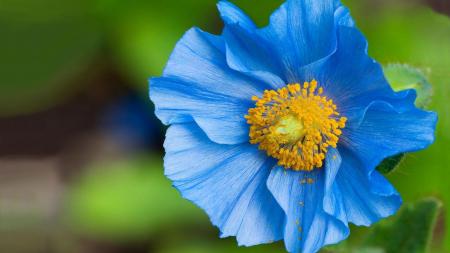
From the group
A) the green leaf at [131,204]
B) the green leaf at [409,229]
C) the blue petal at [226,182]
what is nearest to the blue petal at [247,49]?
the blue petal at [226,182]

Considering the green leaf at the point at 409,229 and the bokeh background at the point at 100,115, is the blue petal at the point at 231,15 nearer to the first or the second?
the green leaf at the point at 409,229

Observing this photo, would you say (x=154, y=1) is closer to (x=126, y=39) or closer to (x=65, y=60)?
(x=126, y=39)

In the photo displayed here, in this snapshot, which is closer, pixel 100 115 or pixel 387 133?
pixel 387 133

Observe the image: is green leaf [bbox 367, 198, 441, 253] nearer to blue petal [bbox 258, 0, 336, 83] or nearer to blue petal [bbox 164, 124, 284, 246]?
blue petal [bbox 164, 124, 284, 246]

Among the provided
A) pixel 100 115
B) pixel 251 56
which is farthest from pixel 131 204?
pixel 251 56

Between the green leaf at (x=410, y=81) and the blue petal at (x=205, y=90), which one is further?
the green leaf at (x=410, y=81)

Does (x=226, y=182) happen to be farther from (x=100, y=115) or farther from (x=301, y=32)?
(x=100, y=115)
